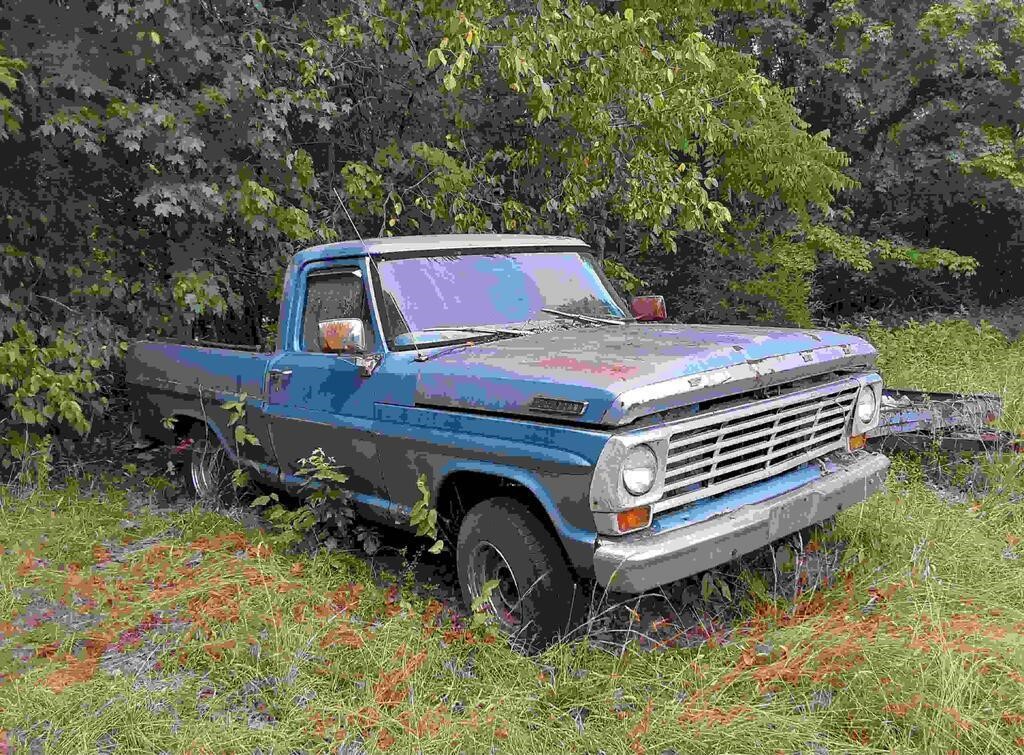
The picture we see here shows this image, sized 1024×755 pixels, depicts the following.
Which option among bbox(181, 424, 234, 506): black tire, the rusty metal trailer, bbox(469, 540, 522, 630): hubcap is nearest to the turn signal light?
bbox(469, 540, 522, 630): hubcap

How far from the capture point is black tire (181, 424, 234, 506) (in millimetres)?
5809

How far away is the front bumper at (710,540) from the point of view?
3154 millimetres

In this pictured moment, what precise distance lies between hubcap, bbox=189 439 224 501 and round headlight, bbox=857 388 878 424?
4088mm

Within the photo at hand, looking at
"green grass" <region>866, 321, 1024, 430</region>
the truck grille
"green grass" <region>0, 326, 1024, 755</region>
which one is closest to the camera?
"green grass" <region>0, 326, 1024, 755</region>

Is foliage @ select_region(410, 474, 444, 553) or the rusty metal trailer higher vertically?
foliage @ select_region(410, 474, 444, 553)

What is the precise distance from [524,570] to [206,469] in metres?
3.36

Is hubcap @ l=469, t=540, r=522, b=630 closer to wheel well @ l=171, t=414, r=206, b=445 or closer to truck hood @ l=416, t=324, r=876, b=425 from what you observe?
truck hood @ l=416, t=324, r=876, b=425

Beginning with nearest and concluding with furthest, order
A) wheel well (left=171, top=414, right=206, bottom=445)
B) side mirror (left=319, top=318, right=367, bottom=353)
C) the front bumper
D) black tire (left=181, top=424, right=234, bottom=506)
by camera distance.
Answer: the front bumper
side mirror (left=319, top=318, right=367, bottom=353)
black tire (left=181, top=424, right=234, bottom=506)
wheel well (left=171, top=414, right=206, bottom=445)

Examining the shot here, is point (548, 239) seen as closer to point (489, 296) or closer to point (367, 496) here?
point (489, 296)

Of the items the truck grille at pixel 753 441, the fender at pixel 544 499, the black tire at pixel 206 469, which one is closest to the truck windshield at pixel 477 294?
the fender at pixel 544 499

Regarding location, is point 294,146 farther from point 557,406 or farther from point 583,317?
point 557,406

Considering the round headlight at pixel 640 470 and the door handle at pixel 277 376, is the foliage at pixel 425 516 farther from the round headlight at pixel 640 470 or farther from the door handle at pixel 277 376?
the door handle at pixel 277 376

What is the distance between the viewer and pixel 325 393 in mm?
4590

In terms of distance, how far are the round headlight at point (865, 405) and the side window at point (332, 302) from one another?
8.31 ft
